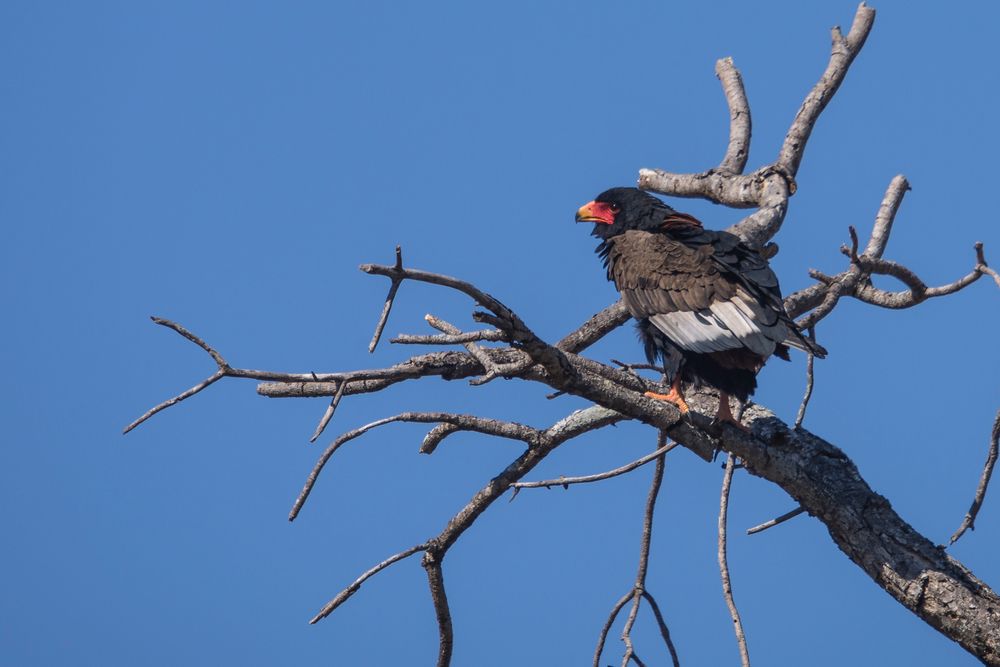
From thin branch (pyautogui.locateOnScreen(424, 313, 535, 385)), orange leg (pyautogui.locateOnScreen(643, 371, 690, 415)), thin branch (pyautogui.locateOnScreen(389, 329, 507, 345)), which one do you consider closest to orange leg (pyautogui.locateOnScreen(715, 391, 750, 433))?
orange leg (pyautogui.locateOnScreen(643, 371, 690, 415))

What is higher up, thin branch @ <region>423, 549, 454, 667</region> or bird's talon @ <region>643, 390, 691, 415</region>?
bird's talon @ <region>643, 390, 691, 415</region>

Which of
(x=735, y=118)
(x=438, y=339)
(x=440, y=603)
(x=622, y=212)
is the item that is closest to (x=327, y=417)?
(x=438, y=339)

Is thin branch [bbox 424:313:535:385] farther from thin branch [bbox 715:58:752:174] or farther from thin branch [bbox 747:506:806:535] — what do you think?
thin branch [bbox 715:58:752:174]

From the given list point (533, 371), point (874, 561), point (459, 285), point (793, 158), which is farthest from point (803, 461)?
point (793, 158)

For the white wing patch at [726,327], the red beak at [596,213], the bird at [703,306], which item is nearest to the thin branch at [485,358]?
the bird at [703,306]

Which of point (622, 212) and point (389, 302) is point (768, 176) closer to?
point (622, 212)

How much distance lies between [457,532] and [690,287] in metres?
1.84

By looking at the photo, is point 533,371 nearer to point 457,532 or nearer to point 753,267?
point 457,532

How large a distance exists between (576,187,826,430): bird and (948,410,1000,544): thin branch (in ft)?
2.78

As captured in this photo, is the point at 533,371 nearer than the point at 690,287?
Yes

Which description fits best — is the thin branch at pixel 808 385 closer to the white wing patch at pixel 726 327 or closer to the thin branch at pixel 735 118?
the white wing patch at pixel 726 327

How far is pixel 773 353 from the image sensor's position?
5.54 meters

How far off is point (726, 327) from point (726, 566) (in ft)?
4.41

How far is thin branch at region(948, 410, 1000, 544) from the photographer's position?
15.3 feet
